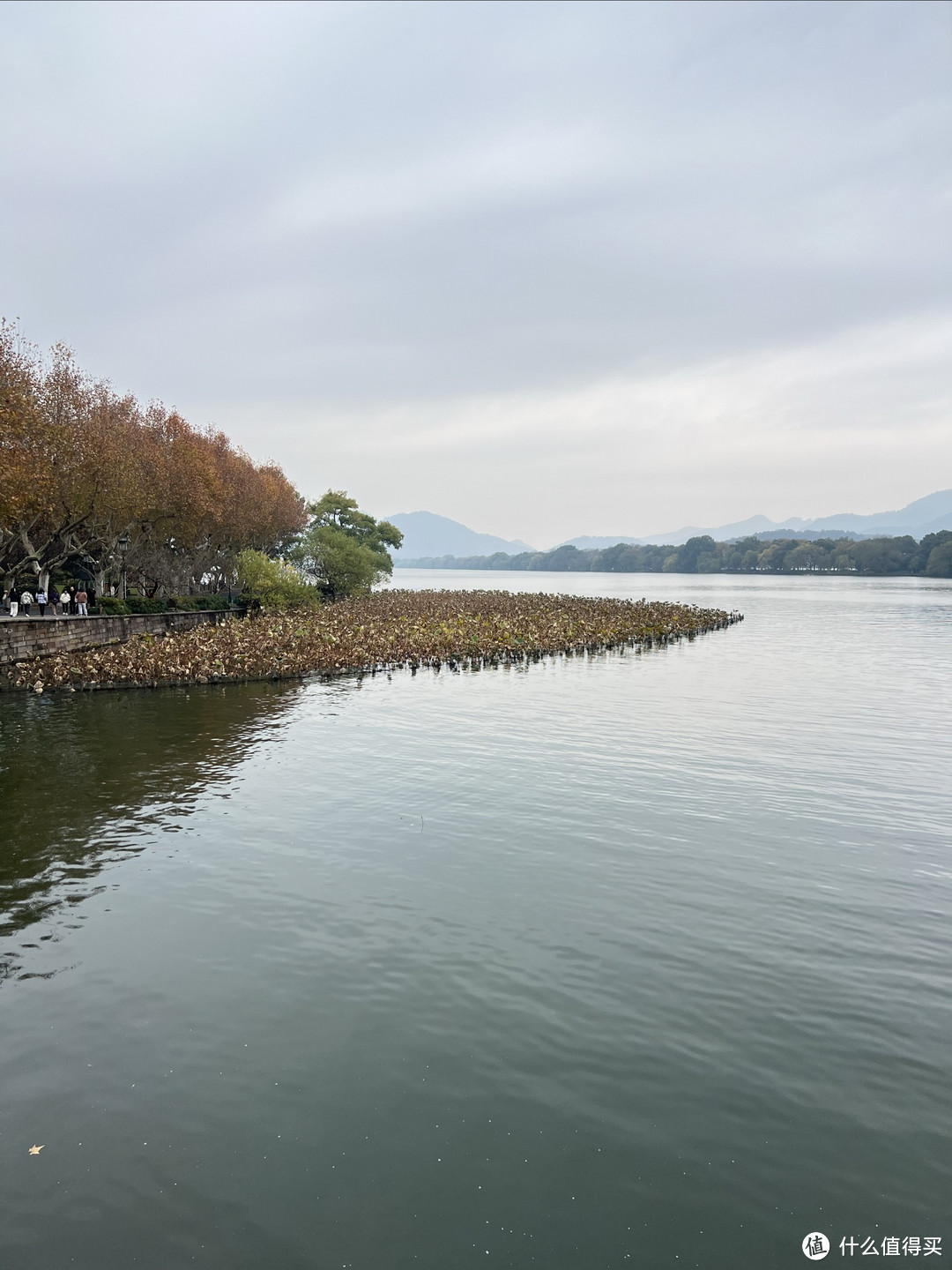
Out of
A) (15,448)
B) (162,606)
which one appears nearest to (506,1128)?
(15,448)

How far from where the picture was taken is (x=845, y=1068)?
27.3ft

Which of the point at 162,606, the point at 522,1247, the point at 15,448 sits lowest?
the point at 522,1247

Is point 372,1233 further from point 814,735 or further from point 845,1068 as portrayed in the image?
point 814,735

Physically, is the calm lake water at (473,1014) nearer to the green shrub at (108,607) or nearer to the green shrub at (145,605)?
the green shrub at (108,607)

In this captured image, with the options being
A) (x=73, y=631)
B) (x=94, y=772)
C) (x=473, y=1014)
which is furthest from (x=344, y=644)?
(x=473, y=1014)

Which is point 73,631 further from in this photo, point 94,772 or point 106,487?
Result: point 94,772

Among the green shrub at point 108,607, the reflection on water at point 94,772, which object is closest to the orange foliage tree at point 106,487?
the green shrub at point 108,607

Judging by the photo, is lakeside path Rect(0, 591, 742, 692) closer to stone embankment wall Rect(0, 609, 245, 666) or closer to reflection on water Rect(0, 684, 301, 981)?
stone embankment wall Rect(0, 609, 245, 666)

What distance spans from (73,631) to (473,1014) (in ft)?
121

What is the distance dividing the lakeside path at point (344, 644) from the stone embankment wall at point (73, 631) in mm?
1111

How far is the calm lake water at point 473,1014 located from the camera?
21.5 feet

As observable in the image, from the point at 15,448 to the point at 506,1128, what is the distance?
1470 inches

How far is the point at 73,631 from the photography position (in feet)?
133

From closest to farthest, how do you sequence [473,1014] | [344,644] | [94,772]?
1. [473,1014]
2. [94,772]
3. [344,644]
